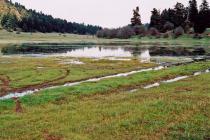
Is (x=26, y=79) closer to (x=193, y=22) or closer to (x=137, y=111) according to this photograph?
(x=137, y=111)

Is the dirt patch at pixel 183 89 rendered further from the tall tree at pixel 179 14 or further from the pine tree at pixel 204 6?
the tall tree at pixel 179 14

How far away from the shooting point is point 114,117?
90.8 ft

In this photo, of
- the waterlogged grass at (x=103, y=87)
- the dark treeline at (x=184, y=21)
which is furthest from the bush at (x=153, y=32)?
the waterlogged grass at (x=103, y=87)

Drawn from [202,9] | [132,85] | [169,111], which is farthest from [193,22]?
[169,111]

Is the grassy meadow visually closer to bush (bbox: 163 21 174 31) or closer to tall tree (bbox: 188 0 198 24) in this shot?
tall tree (bbox: 188 0 198 24)

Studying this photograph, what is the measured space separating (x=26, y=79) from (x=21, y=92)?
785 centimetres

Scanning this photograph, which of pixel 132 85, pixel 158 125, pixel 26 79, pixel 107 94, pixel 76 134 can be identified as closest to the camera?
pixel 76 134

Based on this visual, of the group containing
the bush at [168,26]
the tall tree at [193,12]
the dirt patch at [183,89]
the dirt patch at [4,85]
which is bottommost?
the dirt patch at [4,85]

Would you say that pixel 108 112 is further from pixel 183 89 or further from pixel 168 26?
pixel 168 26

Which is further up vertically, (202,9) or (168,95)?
(202,9)

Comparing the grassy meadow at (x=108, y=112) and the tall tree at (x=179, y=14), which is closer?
the grassy meadow at (x=108, y=112)

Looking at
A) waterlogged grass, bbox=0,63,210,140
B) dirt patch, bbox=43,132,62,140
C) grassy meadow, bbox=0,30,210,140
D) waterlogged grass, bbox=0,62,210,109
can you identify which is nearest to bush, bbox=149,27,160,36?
waterlogged grass, bbox=0,62,210,109

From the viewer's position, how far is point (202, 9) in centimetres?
16962

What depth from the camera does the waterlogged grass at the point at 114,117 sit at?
2389cm
